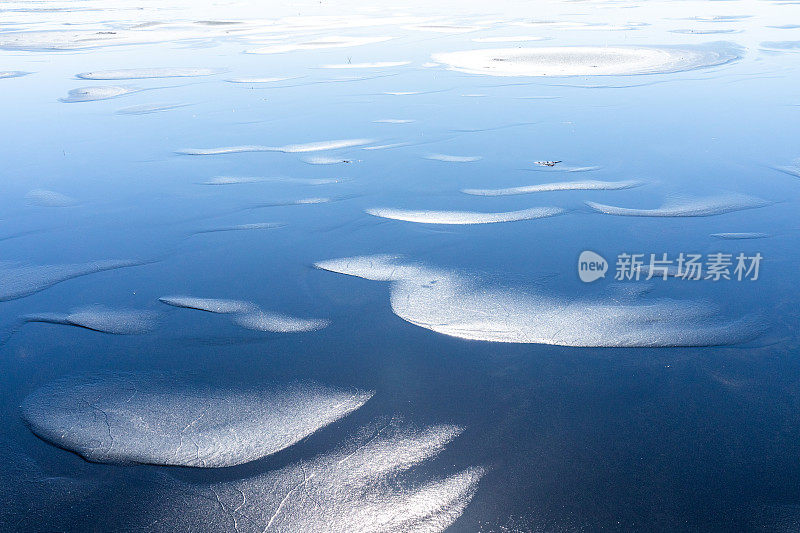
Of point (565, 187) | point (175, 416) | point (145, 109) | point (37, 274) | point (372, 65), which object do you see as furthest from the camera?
point (372, 65)

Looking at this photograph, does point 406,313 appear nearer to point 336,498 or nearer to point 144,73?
point 336,498

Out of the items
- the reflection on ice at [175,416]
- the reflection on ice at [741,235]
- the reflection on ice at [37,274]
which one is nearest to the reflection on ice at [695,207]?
the reflection on ice at [741,235]

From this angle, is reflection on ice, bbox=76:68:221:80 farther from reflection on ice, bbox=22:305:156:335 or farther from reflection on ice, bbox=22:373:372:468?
reflection on ice, bbox=22:373:372:468

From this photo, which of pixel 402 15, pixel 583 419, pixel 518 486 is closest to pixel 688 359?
pixel 583 419

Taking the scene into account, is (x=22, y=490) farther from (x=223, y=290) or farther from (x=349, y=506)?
(x=223, y=290)

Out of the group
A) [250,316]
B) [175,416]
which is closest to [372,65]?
[250,316]

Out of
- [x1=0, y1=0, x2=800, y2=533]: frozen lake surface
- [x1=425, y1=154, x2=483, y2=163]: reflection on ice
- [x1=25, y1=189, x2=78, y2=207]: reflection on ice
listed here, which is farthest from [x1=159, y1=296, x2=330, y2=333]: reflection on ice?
[x1=425, y1=154, x2=483, y2=163]: reflection on ice

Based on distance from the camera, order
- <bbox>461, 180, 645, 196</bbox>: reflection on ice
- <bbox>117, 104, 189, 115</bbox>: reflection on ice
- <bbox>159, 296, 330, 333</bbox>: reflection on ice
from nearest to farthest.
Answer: <bbox>159, 296, 330, 333</bbox>: reflection on ice, <bbox>461, 180, 645, 196</bbox>: reflection on ice, <bbox>117, 104, 189, 115</bbox>: reflection on ice

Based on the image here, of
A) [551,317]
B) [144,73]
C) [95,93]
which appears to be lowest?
[551,317]
